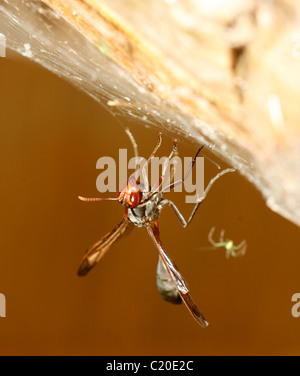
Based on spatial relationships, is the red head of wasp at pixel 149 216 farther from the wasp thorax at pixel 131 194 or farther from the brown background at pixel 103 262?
the brown background at pixel 103 262

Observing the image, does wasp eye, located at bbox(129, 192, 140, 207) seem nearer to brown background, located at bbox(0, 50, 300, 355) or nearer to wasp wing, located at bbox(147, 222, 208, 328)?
wasp wing, located at bbox(147, 222, 208, 328)

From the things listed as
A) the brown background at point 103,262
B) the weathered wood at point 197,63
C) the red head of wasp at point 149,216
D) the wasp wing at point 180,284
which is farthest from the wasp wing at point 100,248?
the brown background at point 103,262

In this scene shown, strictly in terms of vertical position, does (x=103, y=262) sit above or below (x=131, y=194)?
below

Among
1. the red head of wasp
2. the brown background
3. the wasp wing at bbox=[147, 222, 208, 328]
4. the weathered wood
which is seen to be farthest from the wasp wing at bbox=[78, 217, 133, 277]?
the brown background

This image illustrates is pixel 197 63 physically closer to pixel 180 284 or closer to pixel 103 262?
pixel 180 284

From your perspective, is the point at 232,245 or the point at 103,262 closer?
the point at 232,245

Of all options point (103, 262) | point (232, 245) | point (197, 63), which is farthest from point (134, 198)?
point (103, 262)

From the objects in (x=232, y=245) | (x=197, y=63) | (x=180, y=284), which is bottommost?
(x=180, y=284)
